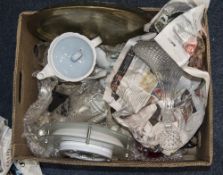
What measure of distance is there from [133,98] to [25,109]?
10.5 inches

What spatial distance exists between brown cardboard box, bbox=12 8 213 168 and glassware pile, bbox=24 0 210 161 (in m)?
0.02

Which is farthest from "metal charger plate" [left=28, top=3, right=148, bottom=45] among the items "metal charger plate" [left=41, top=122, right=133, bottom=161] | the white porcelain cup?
"metal charger plate" [left=41, top=122, right=133, bottom=161]

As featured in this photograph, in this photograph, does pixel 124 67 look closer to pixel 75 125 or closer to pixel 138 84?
pixel 138 84

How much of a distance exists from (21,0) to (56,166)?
0.48m

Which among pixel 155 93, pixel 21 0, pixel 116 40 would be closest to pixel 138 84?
pixel 155 93

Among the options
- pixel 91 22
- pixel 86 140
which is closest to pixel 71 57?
pixel 91 22

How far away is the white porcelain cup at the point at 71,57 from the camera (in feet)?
3.50

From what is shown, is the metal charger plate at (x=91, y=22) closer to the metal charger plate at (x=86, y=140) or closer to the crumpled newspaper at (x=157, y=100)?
the crumpled newspaper at (x=157, y=100)

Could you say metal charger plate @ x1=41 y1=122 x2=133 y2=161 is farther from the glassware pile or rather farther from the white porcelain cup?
the white porcelain cup

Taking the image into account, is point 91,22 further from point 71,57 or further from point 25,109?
point 25,109

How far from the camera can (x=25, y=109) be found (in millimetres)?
1103

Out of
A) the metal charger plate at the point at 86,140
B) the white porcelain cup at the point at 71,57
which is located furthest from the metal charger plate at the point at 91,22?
the metal charger plate at the point at 86,140

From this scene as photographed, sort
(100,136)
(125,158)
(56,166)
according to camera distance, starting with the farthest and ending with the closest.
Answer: (56,166)
(125,158)
(100,136)

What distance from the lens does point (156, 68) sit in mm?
1028
